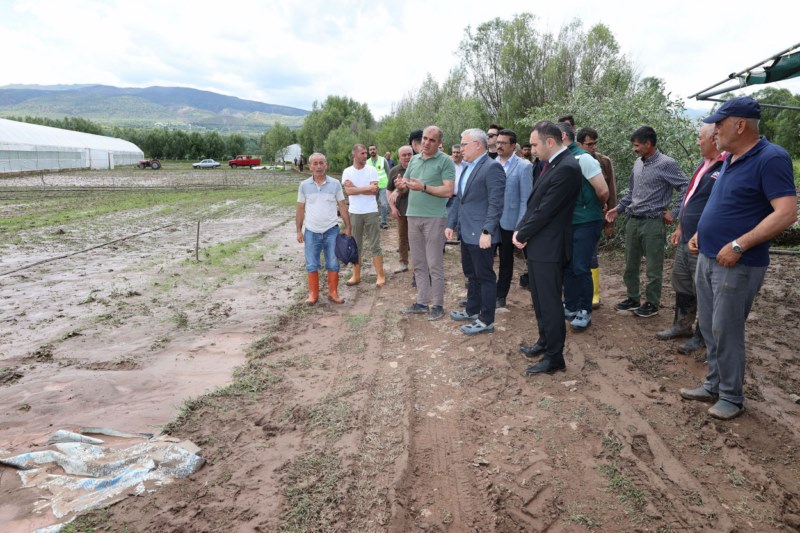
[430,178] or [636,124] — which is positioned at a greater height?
[636,124]

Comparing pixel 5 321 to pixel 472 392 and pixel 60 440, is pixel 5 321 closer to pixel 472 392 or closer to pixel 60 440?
pixel 60 440

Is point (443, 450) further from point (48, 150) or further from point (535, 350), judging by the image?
point (48, 150)

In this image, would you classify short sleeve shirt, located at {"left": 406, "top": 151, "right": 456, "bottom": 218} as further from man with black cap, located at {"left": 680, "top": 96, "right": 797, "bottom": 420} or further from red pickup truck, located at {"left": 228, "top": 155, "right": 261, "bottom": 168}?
red pickup truck, located at {"left": 228, "top": 155, "right": 261, "bottom": 168}

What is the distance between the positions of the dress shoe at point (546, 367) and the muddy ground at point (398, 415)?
7 cm

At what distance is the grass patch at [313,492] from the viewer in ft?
7.98

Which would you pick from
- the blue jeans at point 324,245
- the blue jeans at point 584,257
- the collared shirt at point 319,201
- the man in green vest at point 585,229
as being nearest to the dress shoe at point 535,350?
the man in green vest at point 585,229

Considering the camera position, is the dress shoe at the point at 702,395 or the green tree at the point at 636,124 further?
the green tree at the point at 636,124

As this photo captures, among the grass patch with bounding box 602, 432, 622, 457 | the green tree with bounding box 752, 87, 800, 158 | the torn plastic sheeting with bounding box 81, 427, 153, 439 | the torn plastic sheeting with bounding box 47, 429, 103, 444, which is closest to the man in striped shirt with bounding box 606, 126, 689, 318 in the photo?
the grass patch with bounding box 602, 432, 622, 457

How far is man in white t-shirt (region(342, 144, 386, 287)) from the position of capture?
663cm

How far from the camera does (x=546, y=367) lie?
3.99 m

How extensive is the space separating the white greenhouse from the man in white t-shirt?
3422cm

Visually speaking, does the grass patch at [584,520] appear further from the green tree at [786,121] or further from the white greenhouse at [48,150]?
the green tree at [786,121]

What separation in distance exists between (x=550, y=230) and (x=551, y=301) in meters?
0.55

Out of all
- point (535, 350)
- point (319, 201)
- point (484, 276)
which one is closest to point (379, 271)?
point (319, 201)
